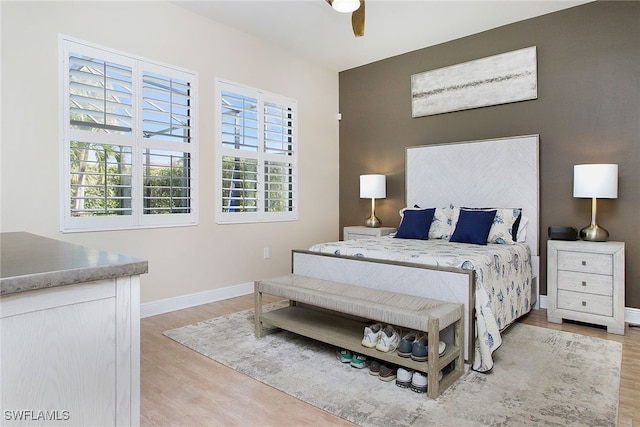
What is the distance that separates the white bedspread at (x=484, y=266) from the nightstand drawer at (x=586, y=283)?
31cm

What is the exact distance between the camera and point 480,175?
4.34 metres

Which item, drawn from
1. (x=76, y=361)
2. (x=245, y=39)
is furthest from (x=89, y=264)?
(x=245, y=39)

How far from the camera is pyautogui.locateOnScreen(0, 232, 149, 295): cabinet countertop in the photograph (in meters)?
0.82

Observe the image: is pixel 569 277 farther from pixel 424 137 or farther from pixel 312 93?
pixel 312 93

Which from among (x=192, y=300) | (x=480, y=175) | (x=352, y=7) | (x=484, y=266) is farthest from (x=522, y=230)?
(x=192, y=300)

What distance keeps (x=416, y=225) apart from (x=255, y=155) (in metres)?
2.02

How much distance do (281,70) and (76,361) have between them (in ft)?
14.8

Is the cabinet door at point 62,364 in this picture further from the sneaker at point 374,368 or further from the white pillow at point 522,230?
the white pillow at point 522,230

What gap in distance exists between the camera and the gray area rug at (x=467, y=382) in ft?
6.42

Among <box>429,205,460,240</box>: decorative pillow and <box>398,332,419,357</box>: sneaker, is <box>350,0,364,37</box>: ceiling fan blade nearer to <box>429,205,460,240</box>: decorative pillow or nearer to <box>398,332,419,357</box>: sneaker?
<box>429,205,460,240</box>: decorative pillow

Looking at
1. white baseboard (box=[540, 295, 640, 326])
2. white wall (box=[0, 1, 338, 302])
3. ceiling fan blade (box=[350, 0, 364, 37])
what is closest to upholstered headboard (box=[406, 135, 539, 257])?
white baseboard (box=[540, 295, 640, 326])

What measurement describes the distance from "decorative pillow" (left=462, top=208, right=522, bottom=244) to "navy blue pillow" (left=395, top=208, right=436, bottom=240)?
2.10ft

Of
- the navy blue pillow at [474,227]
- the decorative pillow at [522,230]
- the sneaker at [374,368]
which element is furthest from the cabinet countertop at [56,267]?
the decorative pillow at [522,230]

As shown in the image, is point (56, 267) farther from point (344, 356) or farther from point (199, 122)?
point (199, 122)
